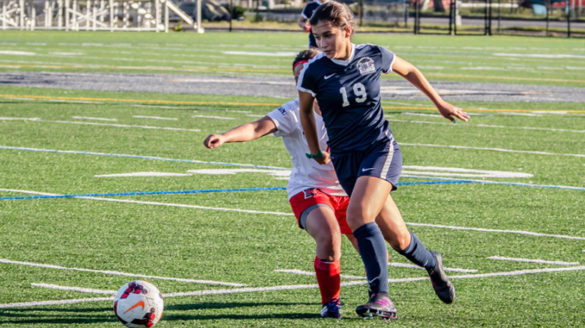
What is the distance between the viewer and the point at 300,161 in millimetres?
7074

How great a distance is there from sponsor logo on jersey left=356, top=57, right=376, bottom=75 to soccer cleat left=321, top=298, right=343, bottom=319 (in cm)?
134

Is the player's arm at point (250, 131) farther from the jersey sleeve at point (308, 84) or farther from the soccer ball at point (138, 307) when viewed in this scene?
the soccer ball at point (138, 307)

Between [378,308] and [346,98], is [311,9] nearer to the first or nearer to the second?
[346,98]

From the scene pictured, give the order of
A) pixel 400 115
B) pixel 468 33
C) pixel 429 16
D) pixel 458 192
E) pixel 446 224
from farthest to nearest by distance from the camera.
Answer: pixel 429 16 < pixel 468 33 < pixel 400 115 < pixel 458 192 < pixel 446 224

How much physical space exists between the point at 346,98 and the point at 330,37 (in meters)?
0.36

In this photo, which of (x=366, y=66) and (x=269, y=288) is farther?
(x=269, y=288)

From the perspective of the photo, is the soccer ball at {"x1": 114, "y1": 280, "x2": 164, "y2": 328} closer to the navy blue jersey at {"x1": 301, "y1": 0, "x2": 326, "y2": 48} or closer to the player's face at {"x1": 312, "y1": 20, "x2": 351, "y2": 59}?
the player's face at {"x1": 312, "y1": 20, "x2": 351, "y2": 59}

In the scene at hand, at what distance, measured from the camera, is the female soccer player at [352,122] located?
6.59m

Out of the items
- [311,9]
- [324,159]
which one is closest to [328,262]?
[324,159]

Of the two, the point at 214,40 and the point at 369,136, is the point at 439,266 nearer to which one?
the point at 369,136

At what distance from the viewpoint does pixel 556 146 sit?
1533 centimetres

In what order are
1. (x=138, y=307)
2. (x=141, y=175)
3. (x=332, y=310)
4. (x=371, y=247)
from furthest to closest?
(x=141, y=175) < (x=332, y=310) < (x=371, y=247) < (x=138, y=307)

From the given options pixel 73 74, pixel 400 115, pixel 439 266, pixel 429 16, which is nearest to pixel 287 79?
pixel 73 74

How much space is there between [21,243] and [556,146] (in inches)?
342
